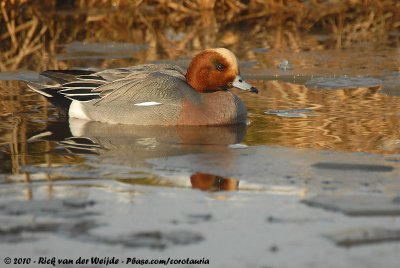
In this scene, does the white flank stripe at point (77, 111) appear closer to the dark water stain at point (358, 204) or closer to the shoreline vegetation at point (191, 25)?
the shoreline vegetation at point (191, 25)

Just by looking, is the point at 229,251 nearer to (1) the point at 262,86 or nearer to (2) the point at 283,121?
(2) the point at 283,121

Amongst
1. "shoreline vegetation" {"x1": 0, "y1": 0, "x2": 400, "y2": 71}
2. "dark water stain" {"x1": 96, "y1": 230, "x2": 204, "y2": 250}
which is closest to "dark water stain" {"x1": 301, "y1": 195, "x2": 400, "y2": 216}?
"dark water stain" {"x1": 96, "y1": 230, "x2": 204, "y2": 250}

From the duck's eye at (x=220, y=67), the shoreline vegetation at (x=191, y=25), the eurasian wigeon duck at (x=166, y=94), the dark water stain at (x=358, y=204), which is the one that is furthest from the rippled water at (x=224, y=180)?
the shoreline vegetation at (x=191, y=25)

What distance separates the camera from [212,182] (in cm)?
555

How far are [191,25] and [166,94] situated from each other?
5649 millimetres

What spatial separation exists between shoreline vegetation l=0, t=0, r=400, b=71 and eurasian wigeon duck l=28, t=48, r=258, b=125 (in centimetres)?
273

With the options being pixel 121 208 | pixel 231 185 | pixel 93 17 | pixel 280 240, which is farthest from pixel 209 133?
pixel 93 17

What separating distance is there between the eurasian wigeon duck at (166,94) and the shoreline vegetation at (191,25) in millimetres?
2728

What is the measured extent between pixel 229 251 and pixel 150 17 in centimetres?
914

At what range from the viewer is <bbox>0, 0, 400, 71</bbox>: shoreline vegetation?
1117cm

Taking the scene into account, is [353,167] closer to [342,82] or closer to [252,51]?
[342,82]

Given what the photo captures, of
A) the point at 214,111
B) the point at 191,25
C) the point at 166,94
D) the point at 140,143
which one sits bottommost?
the point at 140,143

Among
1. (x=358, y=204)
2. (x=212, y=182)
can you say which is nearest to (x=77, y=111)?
(x=212, y=182)

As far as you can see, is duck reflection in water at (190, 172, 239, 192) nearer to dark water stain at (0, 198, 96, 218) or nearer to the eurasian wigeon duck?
dark water stain at (0, 198, 96, 218)
